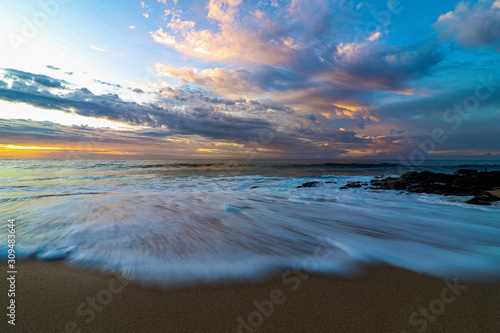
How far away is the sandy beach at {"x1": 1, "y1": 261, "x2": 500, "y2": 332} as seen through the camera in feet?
6.08

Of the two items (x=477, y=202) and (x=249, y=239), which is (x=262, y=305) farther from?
(x=477, y=202)

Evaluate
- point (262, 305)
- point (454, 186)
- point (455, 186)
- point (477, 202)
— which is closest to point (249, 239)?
point (262, 305)

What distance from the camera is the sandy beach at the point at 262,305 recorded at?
1.85 meters

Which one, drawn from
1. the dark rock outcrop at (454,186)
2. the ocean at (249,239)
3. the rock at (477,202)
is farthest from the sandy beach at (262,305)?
the dark rock outcrop at (454,186)

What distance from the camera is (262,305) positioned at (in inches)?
84.8

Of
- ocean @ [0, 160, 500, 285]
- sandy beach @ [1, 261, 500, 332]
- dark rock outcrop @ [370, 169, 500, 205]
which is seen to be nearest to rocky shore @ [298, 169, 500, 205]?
dark rock outcrop @ [370, 169, 500, 205]

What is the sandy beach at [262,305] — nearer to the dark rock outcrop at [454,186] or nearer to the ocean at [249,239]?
the ocean at [249,239]

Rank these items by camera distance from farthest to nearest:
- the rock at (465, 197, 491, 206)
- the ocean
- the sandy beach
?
the rock at (465, 197, 491, 206) → the ocean → the sandy beach

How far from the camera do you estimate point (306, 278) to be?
8.86 feet

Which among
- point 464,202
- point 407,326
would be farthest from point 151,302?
point 464,202

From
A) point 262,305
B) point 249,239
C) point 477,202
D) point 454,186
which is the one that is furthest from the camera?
point 454,186

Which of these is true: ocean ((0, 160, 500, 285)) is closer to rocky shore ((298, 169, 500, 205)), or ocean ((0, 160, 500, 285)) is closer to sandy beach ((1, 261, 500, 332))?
sandy beach ((1, 261, 500, 332))

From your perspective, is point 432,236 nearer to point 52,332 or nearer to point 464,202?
point 464,202

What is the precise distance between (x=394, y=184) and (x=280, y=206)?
26.4 ft
